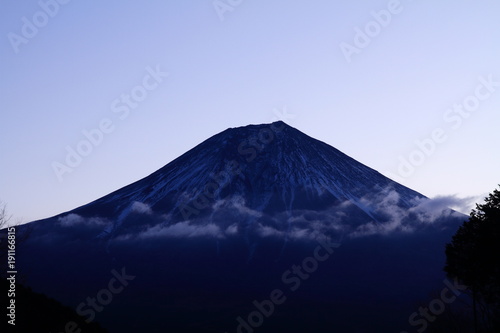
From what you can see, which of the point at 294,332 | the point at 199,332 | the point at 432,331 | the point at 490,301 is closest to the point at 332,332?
the point at 294,332

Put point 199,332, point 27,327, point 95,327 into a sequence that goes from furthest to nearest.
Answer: point 199,332, point 95,327, point 27,327

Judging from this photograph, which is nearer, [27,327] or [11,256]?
[27,327]

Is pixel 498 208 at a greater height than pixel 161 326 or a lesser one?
lesser

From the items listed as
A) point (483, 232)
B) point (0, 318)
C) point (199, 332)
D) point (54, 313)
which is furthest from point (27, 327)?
point (199, 332)

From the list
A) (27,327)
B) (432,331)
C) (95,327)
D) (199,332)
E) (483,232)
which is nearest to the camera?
(27,327)

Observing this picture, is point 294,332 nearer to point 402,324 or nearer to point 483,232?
point 402,324

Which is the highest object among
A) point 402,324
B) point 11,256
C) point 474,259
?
point 11,256
